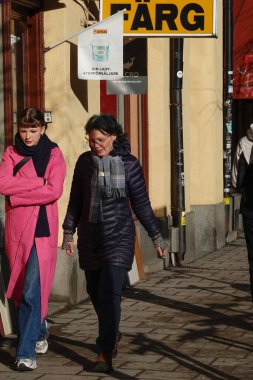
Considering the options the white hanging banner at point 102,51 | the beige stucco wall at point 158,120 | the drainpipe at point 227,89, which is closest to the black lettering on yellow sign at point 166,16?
the white hanging banner at point 102,51

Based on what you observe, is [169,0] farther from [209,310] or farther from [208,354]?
[208,354]

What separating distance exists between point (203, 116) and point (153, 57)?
2.57 m

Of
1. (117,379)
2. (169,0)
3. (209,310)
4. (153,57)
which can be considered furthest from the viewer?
(153,57)

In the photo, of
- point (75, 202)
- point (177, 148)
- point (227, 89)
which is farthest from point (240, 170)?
point (227, 89)

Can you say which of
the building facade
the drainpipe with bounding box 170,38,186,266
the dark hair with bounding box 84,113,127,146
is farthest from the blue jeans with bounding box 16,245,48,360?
the drainpipe with bounding box 170,38,186,266

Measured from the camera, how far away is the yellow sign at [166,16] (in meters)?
11.3

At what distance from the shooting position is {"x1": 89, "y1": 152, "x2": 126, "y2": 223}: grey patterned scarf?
786cm

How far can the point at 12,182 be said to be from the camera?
8.06 meters

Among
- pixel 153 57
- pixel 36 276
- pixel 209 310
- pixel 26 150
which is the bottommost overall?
pixel 209 310

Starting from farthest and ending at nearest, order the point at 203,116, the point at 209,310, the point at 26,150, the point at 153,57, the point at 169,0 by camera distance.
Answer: the point at 203,116 < the point at 153,57 < the point at 169,0 < the point at 209,310 < the point at 26,150

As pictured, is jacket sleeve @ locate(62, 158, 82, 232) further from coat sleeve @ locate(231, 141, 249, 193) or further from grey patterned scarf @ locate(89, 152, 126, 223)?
coat sleeve @ locate(231, 141, 249, 193)

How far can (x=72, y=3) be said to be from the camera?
1121cm

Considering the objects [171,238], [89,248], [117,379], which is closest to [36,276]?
[89,248]

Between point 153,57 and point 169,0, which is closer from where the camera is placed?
point 169,0
